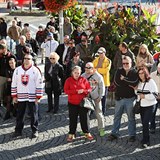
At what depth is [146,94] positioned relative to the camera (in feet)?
29.0

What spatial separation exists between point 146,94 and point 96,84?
1.19m

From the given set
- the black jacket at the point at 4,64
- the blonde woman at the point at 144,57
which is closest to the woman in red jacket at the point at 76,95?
the blonde woman at the point at 144,57

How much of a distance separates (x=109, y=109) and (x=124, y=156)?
10.3 ft

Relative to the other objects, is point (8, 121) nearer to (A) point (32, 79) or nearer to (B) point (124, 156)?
(A) point (32, 79)

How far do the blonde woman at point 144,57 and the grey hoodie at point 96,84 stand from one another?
1565 mm

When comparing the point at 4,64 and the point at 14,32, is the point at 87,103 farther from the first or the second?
the point at 14,32

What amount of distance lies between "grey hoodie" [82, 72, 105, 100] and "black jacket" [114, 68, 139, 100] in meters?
0.44

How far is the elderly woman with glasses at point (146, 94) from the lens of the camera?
8.83m

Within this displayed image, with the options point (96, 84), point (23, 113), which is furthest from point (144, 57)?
point (23, 113)

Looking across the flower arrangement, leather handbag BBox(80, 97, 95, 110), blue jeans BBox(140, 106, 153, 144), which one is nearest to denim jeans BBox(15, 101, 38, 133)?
leather handbag BBox(80, 97, 95, 110)

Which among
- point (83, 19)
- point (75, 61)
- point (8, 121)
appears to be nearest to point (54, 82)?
point (75, 61)

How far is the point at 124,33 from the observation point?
Answer: 39.6 ft

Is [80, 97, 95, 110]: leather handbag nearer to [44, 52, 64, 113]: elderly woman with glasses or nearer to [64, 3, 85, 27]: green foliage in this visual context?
[44, 52, 64, 113]: elderly woman with glasses

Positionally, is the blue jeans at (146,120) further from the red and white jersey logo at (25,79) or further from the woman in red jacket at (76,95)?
the red and white jersey logo at (25,79)
